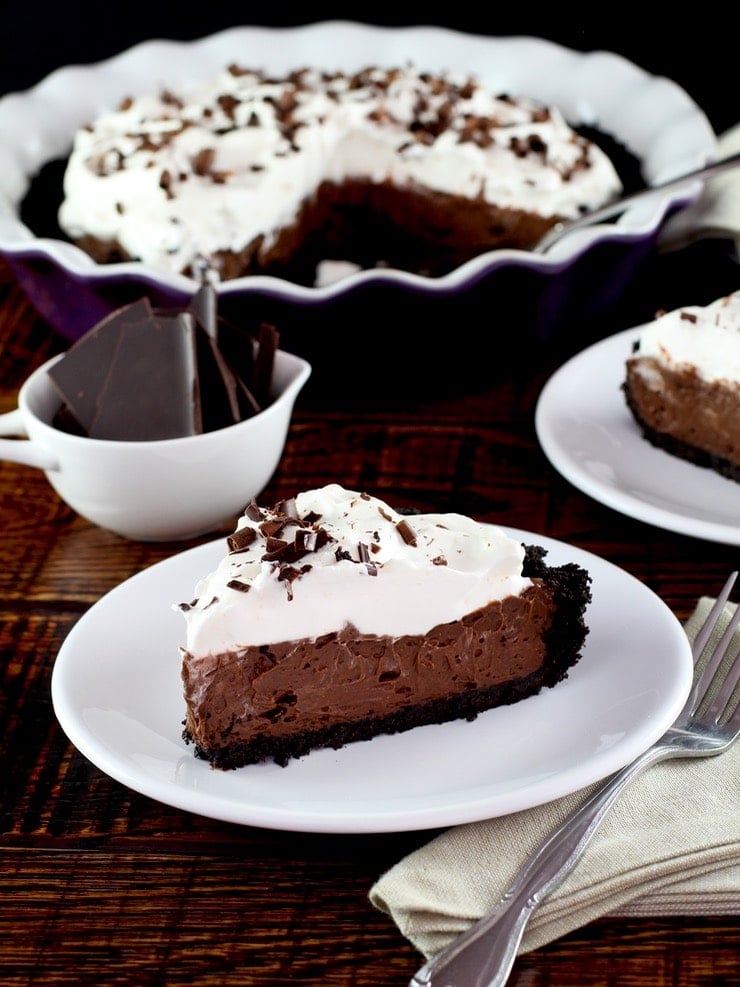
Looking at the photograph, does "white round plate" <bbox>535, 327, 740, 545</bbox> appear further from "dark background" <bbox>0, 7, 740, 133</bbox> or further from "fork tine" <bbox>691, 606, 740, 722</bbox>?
"dark background" <bbox>0, 7, 740, 133</bbox>

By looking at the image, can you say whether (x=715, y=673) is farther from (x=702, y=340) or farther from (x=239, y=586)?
(x=702, y=340)

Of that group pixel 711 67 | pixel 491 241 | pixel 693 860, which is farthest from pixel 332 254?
pixel 693 860

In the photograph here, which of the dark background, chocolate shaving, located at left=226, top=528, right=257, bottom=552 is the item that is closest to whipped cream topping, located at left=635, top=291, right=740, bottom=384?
chocolate shaving, located at left=226, top=528, right=257, bottom=552

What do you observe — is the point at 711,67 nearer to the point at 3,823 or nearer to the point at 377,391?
the point at 377,391

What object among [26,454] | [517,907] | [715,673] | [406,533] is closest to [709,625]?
[715,673]

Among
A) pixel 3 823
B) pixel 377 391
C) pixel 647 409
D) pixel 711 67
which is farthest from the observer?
pixel 711 67
